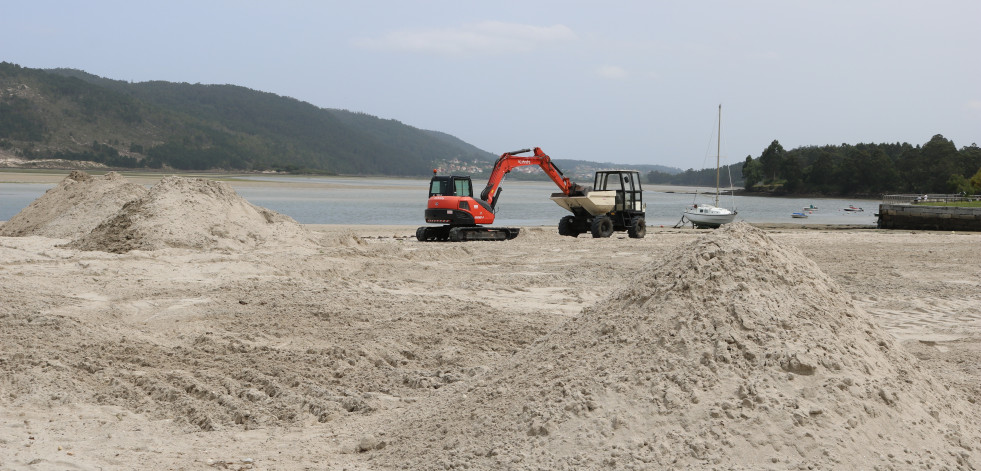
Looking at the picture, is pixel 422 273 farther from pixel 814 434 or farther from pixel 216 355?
pixel 814 434

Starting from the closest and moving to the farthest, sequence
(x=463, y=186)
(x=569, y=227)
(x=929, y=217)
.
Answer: (x=463, y=186) < (x=569, y=227) < (x=929, y=217)

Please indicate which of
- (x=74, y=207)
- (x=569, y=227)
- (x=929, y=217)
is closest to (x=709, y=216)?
(x=929, y=217)

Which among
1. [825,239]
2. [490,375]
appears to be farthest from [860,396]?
[825,239]

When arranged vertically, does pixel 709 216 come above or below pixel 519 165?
below

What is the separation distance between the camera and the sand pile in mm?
3930

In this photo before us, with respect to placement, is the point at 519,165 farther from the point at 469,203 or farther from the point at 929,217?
the point at 929,217

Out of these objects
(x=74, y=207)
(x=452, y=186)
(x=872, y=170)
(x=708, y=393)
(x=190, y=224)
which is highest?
(x=872, y=170)

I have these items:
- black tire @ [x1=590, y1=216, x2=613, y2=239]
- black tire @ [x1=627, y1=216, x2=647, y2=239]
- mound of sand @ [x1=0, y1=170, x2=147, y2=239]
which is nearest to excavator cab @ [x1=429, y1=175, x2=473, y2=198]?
black tire @ [x1=590, y1=216, x2=613, y2=239]

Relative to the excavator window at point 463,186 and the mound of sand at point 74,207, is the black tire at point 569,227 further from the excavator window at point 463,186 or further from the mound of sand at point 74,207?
the mound of sand at point 74,207

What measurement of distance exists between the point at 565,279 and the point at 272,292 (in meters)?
4.84

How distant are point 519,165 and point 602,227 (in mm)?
2985

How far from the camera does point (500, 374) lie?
5035 millimetres

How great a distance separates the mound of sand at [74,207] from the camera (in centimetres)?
1759

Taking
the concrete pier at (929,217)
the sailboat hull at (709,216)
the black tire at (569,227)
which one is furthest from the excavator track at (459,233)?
the concrete pier at (929,217)
